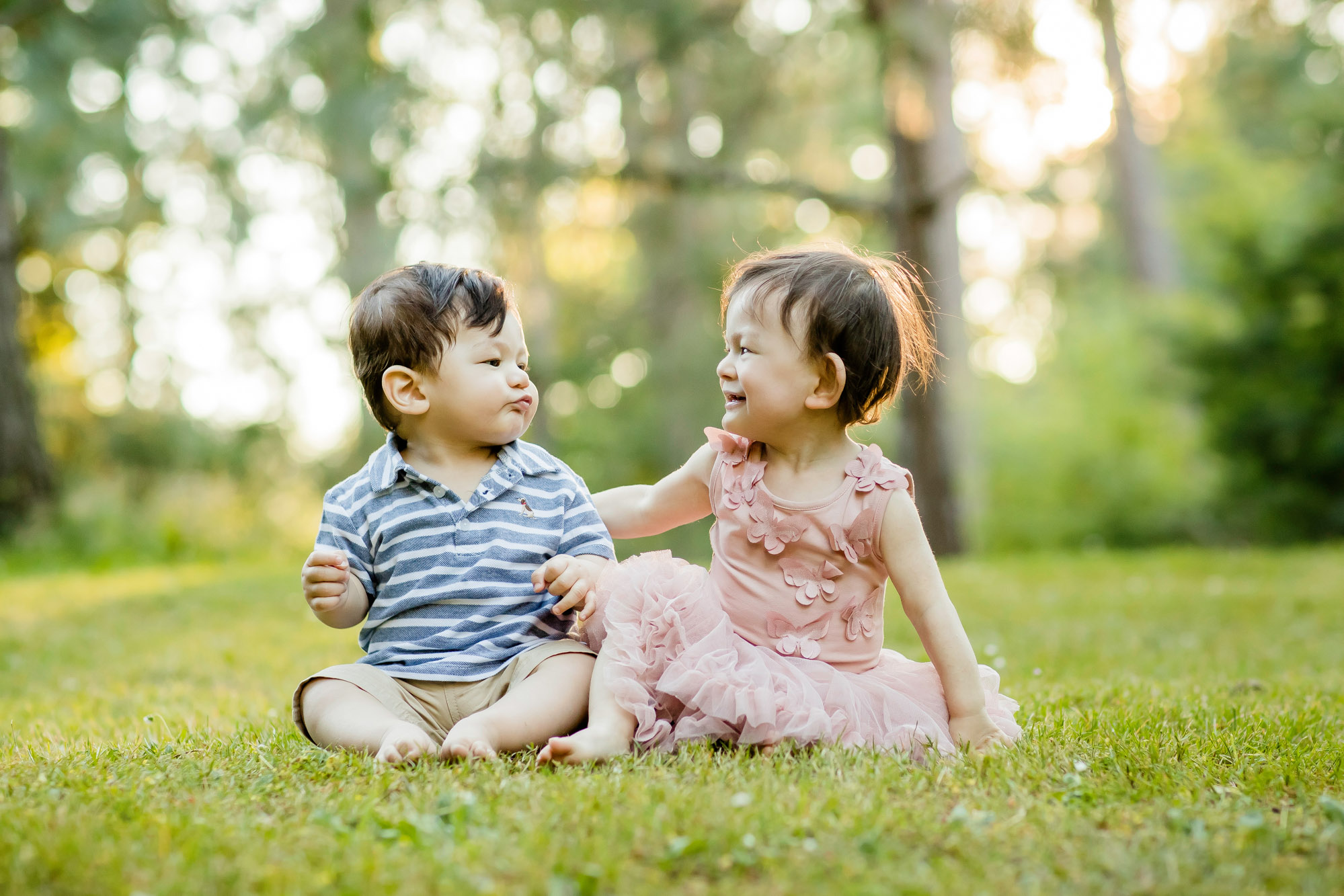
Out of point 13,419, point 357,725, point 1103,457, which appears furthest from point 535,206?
point 1103,457

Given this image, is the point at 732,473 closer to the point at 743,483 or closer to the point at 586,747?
the point at 743,483

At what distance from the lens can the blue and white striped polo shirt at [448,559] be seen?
2805mm

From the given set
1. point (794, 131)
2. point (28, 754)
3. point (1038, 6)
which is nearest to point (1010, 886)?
point (28, 754)

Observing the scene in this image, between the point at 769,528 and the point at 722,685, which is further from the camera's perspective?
the point at 769,528

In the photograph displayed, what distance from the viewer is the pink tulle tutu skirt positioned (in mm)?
2602

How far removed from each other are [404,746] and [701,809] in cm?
77

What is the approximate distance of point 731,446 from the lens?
2990mm

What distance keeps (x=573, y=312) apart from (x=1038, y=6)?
30.0ft

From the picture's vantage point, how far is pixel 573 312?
1655cm

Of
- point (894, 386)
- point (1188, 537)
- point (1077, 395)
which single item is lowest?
point (1188, 537)

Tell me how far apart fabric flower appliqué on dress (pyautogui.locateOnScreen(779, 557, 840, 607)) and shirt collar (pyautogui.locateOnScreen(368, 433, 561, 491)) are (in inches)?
27.3

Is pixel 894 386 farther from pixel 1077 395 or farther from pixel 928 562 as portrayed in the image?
pixel 1077 395

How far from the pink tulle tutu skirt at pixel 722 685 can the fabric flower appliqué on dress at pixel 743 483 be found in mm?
207

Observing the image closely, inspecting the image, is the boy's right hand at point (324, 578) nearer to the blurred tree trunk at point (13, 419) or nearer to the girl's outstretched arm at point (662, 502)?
the girl's outstretched arm at point (662, 502)
